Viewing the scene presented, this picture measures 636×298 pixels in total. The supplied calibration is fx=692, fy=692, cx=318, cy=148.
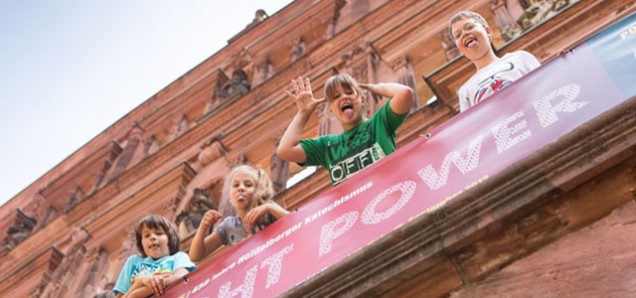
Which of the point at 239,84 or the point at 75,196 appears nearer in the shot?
the point at 239,84

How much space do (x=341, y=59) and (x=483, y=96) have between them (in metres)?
8.34

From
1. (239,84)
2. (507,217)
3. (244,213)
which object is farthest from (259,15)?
(507,217)

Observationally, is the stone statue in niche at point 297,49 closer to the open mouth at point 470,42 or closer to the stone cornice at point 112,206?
the stone cornice at point 112,206

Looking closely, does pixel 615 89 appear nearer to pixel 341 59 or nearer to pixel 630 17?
pixel 630 17

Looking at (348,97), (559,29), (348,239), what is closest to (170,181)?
(559,29)

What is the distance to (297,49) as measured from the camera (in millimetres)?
17422

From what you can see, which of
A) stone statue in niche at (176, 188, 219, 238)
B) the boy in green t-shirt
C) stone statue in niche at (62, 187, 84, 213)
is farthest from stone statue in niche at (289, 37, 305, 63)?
the boy in green t-shirt

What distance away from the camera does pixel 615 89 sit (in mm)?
3732

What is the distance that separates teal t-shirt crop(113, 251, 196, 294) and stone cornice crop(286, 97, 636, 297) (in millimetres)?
2331

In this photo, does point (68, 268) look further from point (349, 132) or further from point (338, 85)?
point (338, 85)

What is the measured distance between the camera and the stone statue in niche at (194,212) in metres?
11.6

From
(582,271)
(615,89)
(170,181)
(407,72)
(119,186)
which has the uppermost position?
(119,186)

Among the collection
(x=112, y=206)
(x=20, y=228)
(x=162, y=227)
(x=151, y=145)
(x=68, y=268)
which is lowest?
(x=162, y=227)

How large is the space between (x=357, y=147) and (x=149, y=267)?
205 cm
